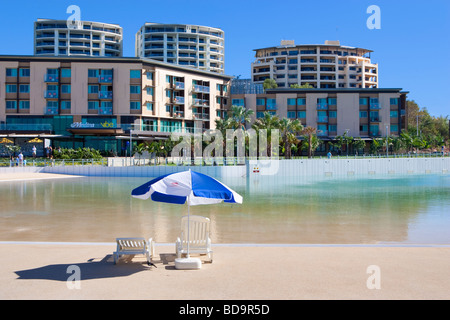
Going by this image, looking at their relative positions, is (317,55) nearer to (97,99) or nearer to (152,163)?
(97,99)

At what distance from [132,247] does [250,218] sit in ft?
31.0

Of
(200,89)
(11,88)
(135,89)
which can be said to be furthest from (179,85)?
(11,88)

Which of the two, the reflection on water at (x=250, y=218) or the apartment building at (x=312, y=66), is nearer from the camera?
the reflection on water at (x=250, y=218)

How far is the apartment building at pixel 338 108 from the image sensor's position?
76875 mm

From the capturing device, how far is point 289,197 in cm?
2769

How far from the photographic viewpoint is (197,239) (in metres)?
9.99

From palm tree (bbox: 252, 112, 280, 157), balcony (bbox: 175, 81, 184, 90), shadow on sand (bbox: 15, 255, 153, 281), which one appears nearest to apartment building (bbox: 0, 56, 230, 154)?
balcony (bbox: 175, 81, 184, 90)

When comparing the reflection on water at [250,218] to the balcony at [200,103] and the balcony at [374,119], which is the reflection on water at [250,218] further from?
the balcony at [374,119]

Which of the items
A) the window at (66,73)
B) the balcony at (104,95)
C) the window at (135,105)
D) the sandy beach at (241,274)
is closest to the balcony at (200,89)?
the window at (135,105)

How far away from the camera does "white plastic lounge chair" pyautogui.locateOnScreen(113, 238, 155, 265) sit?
9.35 m

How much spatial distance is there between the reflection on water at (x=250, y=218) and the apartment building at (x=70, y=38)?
9237 cm

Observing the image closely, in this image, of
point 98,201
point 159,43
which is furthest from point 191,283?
point 159,43

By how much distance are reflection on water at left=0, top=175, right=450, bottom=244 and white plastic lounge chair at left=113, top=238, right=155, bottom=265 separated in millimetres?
3801

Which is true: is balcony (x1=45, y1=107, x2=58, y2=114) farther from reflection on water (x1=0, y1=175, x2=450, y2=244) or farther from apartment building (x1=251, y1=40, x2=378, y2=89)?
apartment building (x1=251, y1=40, x2=378, y2=89)
